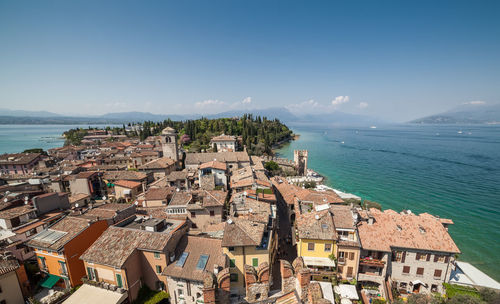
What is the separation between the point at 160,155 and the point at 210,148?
21.4 m

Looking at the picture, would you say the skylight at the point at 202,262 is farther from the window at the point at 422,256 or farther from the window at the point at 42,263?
the window at the point at 422,256

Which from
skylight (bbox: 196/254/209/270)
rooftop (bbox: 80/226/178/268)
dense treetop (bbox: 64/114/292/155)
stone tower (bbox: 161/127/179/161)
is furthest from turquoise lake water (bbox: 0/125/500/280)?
stone tower (bbox: 161/127/179/161)

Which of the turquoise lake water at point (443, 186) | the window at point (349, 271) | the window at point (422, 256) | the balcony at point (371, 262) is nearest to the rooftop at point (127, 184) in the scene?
the window at point (349, 271)

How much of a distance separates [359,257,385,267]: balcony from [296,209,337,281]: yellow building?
2618 millimetres

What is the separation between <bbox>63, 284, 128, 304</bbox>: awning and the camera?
15625 mm

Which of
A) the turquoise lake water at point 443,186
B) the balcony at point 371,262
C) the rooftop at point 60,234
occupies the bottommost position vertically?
the turquoise lake water at point 443,186

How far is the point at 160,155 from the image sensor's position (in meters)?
58.9

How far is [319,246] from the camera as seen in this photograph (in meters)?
19.6

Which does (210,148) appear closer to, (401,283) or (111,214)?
(111,214)

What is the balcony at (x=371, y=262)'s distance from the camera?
1888 cm

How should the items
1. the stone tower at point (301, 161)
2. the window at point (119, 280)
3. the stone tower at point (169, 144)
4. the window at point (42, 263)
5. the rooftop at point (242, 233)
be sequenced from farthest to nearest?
1. the stone tower at point (301, 161)
2. the stone tower at point (169, 144)
3. the window at point (42, 263)
4. the rooftop at point (242, 233)
5. the window at point (119, 280)

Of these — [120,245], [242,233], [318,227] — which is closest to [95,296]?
[120,245]

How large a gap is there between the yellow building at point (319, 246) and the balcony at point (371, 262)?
2618mm

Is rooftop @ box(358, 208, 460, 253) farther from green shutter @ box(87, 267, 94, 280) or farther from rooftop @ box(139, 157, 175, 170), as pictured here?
rooftop @ box(139, 157, 175, 170)
